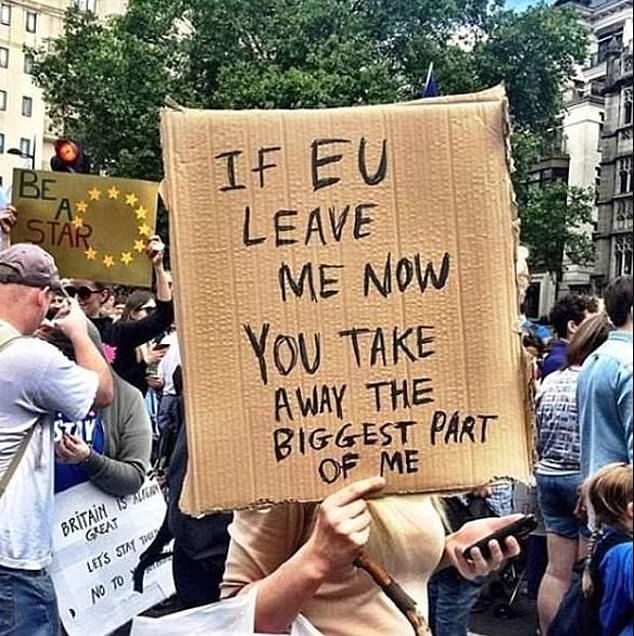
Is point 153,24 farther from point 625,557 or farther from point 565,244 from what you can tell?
point 625,557

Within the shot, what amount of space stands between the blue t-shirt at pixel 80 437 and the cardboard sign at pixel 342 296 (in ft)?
7.09

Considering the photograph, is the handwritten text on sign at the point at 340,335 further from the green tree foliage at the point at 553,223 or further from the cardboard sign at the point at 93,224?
the green tree foliage at the point at 553,223

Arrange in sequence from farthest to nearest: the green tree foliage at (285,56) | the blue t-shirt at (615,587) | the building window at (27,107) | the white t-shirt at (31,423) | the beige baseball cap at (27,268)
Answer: the building window at (27,107)
the green tree foliage at (285,56)
the beige baseball cap at (27,268)
the white t-shirt at (31,423)
the blue t-shirt at (615,587)

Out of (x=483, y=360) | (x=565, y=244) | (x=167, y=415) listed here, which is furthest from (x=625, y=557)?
(x=565, y=244)

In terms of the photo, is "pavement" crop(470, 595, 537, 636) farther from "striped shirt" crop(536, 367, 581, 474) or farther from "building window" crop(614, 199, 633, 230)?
"building window" crop(614, 199, 633, 230)

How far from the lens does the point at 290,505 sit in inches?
70.5

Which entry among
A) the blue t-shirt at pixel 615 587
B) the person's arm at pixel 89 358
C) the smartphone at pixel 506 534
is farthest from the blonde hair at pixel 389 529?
the person's arm at pixel 89 358

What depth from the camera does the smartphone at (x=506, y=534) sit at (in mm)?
1847

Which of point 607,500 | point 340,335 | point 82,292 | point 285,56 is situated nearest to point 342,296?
point 340,335

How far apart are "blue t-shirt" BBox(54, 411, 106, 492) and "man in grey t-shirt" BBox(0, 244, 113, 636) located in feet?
2.52

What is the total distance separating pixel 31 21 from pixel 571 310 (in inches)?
2136

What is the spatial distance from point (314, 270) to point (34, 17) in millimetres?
57354

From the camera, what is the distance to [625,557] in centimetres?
274

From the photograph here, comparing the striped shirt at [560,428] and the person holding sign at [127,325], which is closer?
the person holding sign at [127,325]
